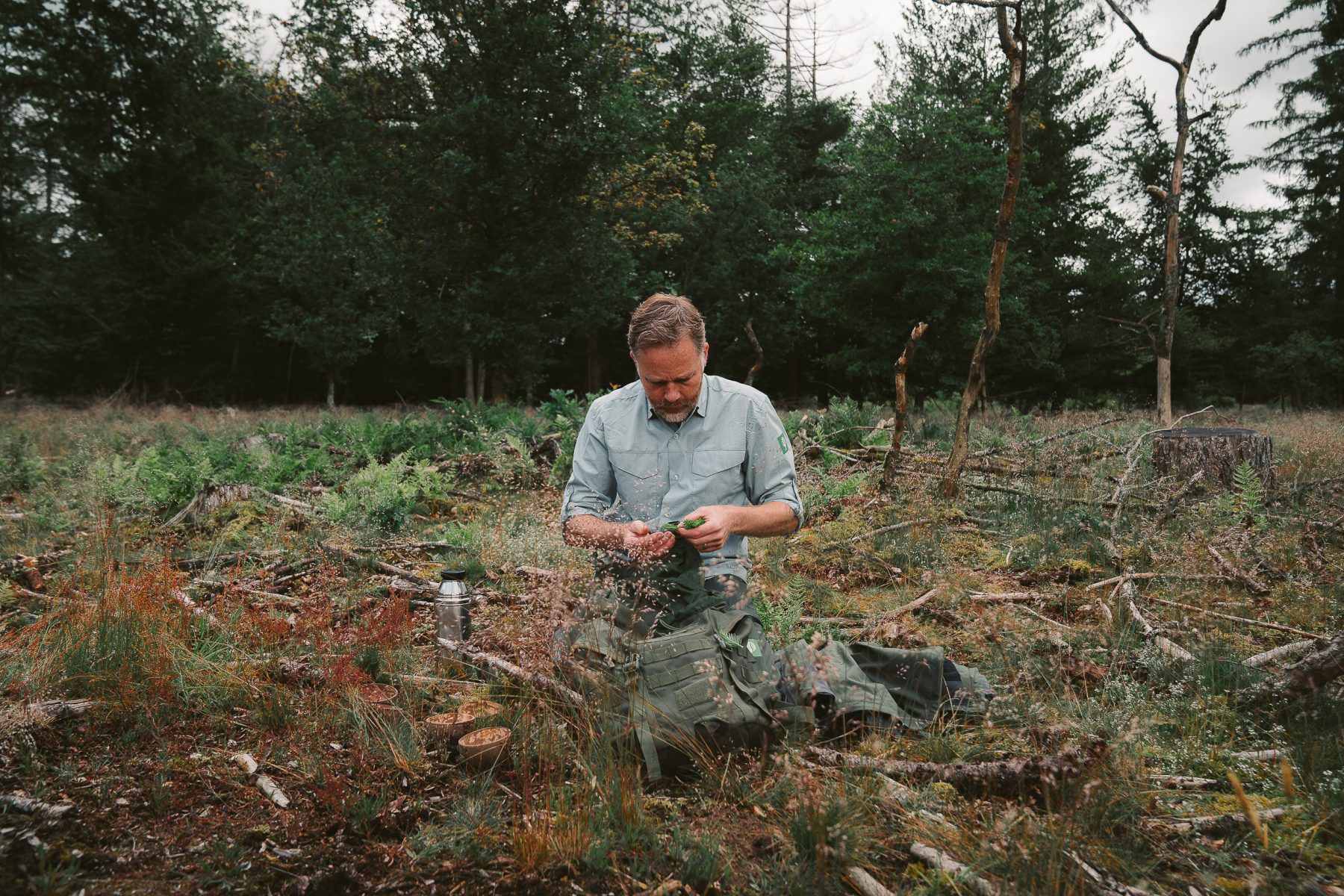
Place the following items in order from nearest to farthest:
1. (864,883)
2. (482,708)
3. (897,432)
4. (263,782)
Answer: (864,883) < (263,782) < (482,708) < (897,432)

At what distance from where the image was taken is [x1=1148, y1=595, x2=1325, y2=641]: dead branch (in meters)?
3.29

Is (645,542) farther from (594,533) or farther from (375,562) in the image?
(375,562)

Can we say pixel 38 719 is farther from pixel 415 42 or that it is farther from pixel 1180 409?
pixel 1180 409

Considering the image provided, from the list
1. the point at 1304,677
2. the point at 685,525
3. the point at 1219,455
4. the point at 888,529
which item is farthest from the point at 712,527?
the point at 1219,455

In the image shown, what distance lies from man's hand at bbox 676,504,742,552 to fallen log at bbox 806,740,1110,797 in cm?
82

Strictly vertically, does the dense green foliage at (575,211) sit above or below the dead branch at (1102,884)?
above

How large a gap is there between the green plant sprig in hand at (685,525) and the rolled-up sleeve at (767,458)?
524 millimetres

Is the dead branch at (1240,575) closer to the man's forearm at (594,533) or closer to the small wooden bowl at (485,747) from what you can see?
the man's forearm at (594,533)

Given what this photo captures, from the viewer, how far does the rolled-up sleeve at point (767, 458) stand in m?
3.38

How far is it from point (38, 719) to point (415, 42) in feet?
54.5

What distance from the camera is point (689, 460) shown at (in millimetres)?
3414

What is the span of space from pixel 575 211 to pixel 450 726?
47.9 ft

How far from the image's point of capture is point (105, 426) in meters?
12.0

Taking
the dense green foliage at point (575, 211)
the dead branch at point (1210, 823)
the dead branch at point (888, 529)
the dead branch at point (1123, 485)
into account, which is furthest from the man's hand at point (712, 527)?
the dense green foliage at point (575, 211)
